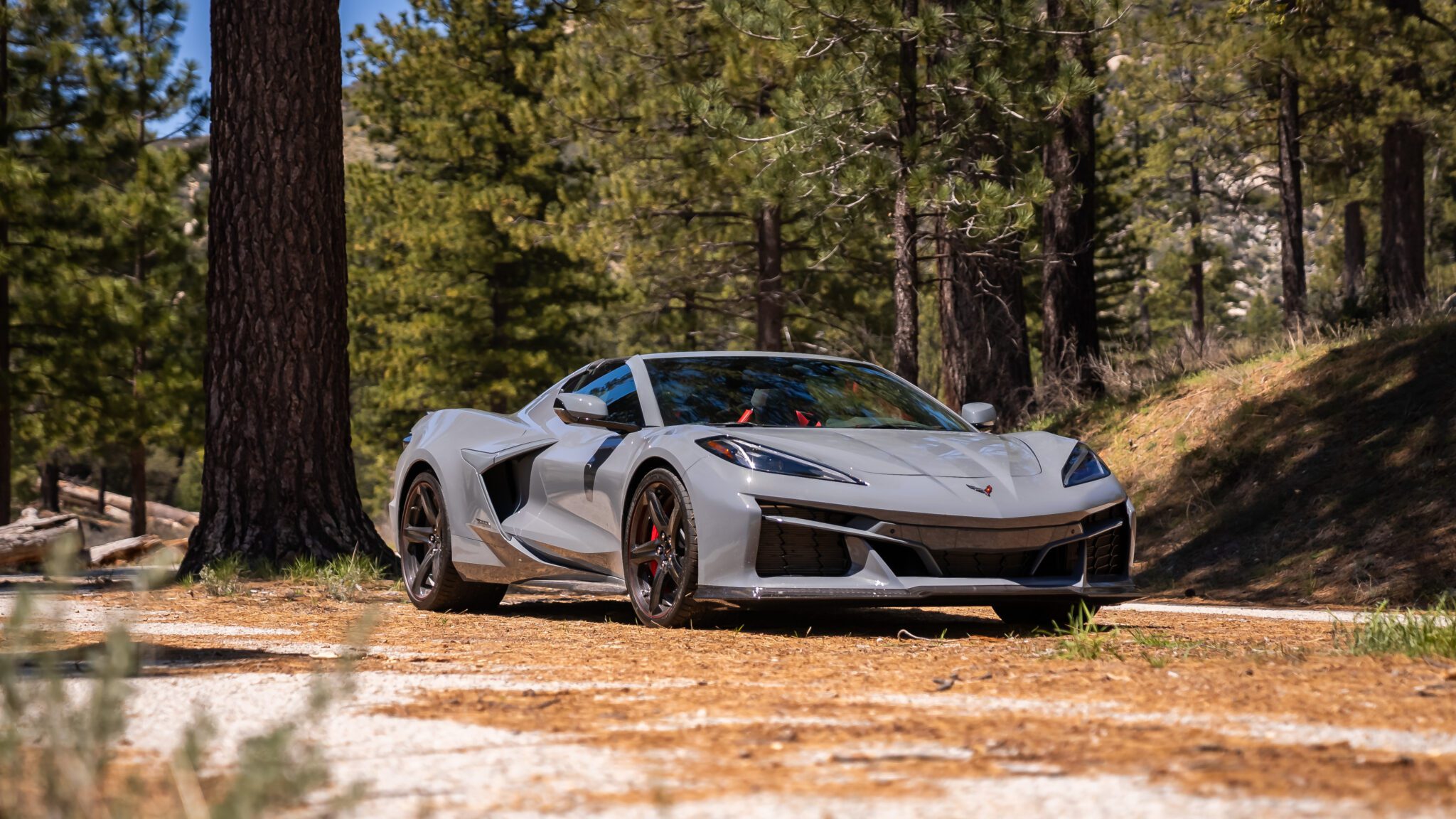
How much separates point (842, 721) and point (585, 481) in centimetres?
365

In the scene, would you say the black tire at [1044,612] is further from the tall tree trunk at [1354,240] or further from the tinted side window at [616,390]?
the tall tree trunk at [1354,240]

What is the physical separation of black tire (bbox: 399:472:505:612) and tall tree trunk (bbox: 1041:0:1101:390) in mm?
9365

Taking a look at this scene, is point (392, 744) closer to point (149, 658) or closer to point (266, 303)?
point (149, 658)

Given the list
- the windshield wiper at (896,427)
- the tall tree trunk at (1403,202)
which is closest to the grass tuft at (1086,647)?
the windshield wiper at (896,427)

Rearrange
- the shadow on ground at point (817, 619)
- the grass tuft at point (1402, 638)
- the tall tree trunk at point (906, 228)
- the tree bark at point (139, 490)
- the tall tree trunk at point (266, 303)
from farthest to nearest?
the tree bark at point (139, 490) → the tall tree trunk at point (906, 228) → the tall tree trunk at point (266, 303) → the shadow on ground at point (817, 619) → the grass tuft at point (1402, 638)

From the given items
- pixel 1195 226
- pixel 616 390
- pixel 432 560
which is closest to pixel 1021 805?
pixel 616 390

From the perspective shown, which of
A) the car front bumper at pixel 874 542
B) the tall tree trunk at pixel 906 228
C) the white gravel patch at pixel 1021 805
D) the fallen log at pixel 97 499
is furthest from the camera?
the fallen log at pixel 97 499

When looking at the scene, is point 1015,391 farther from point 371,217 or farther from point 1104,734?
point 371,217

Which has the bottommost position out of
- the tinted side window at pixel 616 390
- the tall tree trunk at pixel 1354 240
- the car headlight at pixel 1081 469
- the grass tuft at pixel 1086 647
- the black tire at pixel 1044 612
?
the black tire at pixel 1044 612

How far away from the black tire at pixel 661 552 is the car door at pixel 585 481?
0.58ft

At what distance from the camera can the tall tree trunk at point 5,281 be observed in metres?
20.0

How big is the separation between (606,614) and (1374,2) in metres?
14.2

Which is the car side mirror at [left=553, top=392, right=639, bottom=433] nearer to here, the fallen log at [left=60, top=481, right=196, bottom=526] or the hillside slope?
the hillside slope

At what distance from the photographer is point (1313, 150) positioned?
90.2 feet
